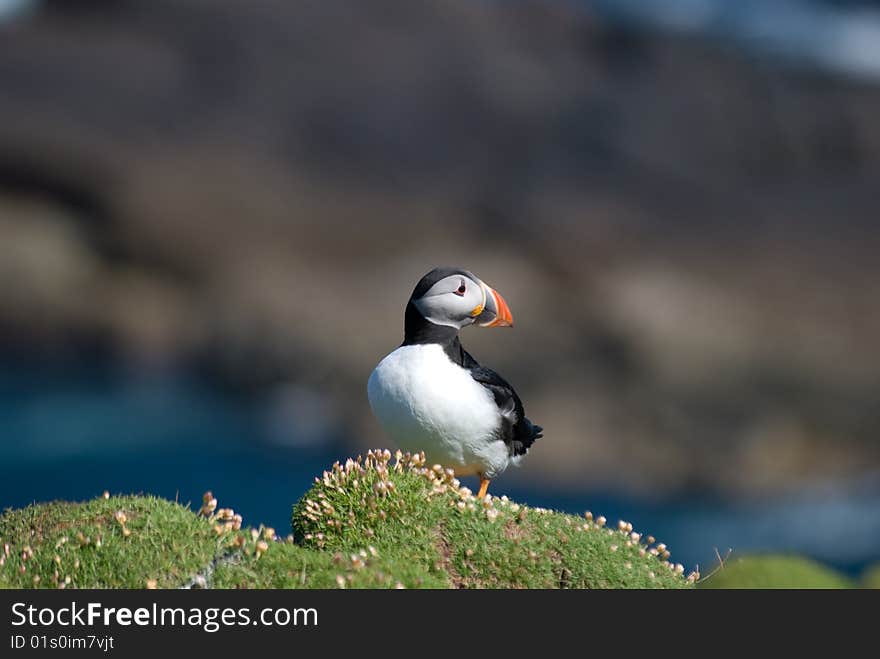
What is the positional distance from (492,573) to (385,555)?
73 cm

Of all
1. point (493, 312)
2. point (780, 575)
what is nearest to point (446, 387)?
point (493, 312)

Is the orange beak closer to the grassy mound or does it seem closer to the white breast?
the white breast

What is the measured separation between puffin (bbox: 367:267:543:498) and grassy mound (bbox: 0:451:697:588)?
31 cm

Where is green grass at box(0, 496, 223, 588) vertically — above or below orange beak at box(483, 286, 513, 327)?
below

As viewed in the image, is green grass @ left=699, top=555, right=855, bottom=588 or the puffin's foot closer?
green grass @ left=699, top=555, right=855, bottom=588

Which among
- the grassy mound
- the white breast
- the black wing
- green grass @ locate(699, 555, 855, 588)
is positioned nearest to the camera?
green grass @ locate(699, 555, 855, 588)

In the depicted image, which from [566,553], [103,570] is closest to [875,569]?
[566,553]

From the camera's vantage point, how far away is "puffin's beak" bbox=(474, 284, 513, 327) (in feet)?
28.5

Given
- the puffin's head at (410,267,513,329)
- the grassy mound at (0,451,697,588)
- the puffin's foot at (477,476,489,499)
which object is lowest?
the grassy mound at (0,451,697,588)

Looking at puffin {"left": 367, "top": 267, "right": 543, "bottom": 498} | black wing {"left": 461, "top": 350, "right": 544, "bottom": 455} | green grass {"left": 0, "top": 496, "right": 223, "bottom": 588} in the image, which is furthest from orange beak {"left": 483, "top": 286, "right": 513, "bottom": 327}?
green grass {"left": 0, "top": 496, "right": 223, "bottom": 588}

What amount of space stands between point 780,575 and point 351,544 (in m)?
2.83

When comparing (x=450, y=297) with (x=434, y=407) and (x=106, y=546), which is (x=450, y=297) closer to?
(x=434, y=407)

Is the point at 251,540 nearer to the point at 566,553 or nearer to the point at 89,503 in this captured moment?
the point at 89,503

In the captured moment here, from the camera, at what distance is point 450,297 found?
8445 mm
